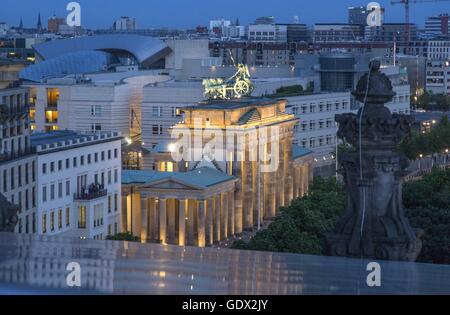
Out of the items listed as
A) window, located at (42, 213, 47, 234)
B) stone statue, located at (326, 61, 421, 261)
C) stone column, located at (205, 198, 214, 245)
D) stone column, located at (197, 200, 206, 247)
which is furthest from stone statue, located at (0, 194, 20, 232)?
stone column, located at (205, 198, 214, 245)

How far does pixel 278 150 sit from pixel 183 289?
191 ft

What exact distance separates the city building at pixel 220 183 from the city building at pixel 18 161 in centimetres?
842

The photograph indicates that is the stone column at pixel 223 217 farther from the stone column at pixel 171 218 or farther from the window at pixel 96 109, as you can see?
the window at pixel 96 109

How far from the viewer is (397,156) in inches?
571

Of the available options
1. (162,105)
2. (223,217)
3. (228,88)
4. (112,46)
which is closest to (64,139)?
(223,217)

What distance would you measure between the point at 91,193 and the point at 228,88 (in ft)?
58.0

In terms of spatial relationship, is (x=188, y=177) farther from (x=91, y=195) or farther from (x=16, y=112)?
(x=16, y=112)

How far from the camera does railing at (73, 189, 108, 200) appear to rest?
51938 millimetres

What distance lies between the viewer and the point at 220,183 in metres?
59.9

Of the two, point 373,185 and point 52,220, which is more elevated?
point 373,185

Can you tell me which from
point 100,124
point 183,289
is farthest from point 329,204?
point 183,289

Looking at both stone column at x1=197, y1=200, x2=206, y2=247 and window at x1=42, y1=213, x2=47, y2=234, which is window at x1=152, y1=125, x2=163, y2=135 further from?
window at x1=42, y1=213, x2=47, y2=234

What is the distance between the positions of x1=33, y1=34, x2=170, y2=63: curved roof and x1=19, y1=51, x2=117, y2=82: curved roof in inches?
184

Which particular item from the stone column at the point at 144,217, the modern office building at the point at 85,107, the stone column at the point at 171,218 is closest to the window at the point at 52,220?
the stone column at the point at 144,217
